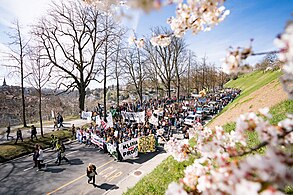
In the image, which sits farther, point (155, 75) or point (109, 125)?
point (155, 75)

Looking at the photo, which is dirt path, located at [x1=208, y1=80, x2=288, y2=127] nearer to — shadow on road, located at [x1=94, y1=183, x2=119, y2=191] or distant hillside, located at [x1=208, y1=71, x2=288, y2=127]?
distant hillside, located at [x1=208, y1=71, x2=288, y2=127]

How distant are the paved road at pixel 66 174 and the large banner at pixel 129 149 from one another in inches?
19.9

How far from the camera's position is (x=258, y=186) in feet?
4.84

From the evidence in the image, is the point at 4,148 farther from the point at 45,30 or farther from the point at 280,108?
the point at 280,108

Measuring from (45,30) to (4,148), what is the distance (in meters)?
13.9

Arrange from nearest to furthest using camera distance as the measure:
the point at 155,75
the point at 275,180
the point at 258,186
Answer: the point at 258,186 → the point at 275,180 → the point at 155,75

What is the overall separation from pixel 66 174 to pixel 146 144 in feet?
20.0

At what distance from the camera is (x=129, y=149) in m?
15.7

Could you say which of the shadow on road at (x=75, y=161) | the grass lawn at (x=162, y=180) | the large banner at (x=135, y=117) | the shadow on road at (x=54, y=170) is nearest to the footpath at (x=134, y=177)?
the grass lawn at (x=162, y=180)

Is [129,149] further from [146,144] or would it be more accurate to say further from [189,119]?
[189,119]

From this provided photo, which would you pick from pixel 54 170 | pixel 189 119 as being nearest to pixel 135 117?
pixel 189 119

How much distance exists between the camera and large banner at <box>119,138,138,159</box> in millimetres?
15336

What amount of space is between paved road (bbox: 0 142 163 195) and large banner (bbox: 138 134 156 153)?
478 millimetres

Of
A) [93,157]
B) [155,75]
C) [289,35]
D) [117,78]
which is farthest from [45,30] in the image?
[289,35]
